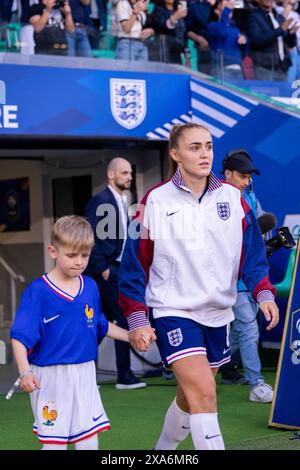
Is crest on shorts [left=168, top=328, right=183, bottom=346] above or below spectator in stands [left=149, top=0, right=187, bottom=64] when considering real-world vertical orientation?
below

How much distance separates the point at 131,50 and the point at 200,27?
59.4 inches

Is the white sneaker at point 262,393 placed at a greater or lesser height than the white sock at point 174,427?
lesser

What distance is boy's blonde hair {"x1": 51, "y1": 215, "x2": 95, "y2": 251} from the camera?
187 inches

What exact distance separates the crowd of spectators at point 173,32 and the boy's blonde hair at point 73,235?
6.12m

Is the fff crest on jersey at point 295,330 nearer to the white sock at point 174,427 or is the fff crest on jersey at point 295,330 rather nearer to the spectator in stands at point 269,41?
the white sock at point 174,427

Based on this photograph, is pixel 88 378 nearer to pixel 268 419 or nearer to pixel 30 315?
pixel 30 315

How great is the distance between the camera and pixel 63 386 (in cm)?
471

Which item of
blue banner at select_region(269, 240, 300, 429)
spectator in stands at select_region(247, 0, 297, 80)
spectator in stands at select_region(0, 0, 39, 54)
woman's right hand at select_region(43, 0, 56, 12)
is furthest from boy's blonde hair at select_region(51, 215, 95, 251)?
spectator in stands at select_region(247, 0, 297, 80)

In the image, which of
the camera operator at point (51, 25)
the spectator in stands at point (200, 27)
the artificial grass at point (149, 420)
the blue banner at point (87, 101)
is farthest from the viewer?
the spectator in stands at point (200, 27)

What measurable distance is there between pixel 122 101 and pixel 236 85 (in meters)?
1.64

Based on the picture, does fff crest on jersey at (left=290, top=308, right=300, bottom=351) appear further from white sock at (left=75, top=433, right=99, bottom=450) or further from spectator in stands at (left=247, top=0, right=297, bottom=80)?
spectator in stands at (left=247, top=0, right=297, bottom=80)

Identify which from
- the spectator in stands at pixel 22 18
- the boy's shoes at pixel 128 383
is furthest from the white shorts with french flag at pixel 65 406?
the spectator in stands at pixel 22 18

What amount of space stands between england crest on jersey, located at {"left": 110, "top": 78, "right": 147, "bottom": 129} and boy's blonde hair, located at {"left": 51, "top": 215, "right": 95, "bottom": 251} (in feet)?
18.9

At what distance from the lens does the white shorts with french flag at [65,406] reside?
4.70 m
